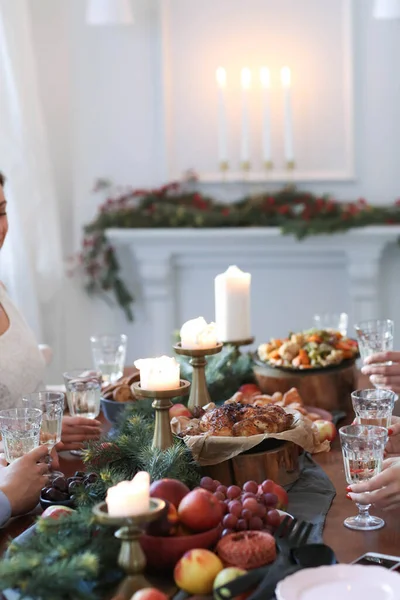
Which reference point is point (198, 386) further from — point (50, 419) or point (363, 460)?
point (363, 460)

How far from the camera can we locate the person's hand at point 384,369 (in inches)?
85.0

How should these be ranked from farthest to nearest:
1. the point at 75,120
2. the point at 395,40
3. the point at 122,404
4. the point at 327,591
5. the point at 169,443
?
the point at 75,120 < the point at 395,40 < the point at 122,404 < the point at 169,443 < the point at 327,591

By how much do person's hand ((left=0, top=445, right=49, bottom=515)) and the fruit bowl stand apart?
37 centimetres

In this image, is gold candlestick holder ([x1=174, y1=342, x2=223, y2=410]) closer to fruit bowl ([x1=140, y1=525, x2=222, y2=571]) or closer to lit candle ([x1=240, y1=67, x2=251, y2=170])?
fruit bowl ([x1=140, y1=525, x2=222, y2=571])

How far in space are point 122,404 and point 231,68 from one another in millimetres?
2720

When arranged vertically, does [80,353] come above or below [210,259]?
below

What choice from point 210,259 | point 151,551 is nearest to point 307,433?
point 151,551

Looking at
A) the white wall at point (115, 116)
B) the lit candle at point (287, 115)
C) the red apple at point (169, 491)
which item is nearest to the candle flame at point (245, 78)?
the lit candle at point (287, 115)

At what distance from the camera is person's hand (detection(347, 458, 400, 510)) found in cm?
147

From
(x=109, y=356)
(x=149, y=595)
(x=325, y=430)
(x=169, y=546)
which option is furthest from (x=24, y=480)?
(x=109, y=356)

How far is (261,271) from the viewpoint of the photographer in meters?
4.42

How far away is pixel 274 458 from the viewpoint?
1.66 m

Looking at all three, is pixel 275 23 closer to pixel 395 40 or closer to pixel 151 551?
pixel 395 40

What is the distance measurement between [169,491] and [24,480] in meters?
0.38
